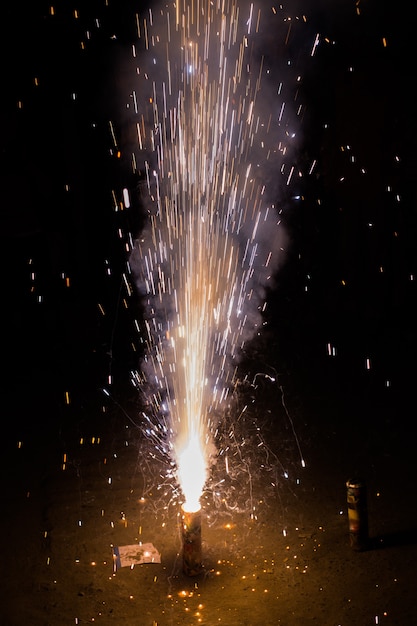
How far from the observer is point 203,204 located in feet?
31.5

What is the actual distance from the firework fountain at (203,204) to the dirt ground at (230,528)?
2.09ft

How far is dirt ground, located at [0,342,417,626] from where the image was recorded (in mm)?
3633

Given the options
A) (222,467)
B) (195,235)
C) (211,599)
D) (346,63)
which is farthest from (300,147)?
(211,599)

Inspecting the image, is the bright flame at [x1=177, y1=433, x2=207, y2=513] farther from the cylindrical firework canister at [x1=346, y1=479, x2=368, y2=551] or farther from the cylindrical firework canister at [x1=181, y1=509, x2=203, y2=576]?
the cylindrical firework canister at [x1=346, y1=479, x2=368, y2=551]

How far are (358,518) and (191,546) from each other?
1.13 metres

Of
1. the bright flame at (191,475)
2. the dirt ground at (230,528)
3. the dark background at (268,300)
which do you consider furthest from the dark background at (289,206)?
the bright flame at (191,475)

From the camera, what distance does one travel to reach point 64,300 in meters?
11.4

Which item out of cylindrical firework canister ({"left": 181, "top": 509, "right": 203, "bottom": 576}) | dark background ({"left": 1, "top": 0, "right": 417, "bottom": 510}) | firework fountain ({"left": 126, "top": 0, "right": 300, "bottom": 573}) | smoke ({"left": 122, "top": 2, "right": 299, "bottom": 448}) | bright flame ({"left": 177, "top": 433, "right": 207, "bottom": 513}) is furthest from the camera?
dark background ({"left": 1, "top": 0, "right": 417, "bottom": 510})

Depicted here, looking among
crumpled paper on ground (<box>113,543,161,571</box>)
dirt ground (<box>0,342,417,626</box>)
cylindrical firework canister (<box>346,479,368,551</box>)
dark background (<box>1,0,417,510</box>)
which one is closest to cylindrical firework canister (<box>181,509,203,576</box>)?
dirt ground (<box>0,342,417,626</box>)

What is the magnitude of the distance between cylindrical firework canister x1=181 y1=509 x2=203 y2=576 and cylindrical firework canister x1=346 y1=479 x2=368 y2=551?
1.06 meters

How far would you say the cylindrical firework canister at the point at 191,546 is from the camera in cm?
391

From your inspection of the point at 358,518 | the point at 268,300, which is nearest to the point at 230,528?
the point at 358,518

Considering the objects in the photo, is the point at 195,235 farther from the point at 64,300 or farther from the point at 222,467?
the point at 222,467

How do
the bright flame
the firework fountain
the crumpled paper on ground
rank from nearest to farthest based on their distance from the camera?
the crumpled paper on ground → the bright flame → the firework fountain
